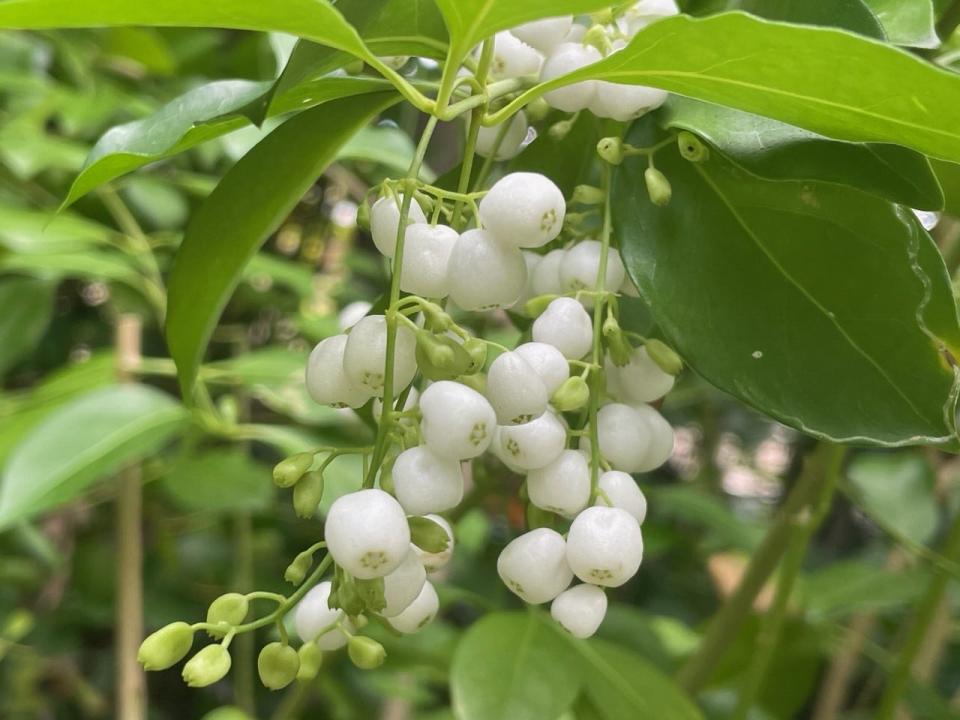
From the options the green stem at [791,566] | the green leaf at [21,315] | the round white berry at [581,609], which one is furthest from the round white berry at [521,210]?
the green leaf at [21,315]

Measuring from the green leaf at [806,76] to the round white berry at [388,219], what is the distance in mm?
66

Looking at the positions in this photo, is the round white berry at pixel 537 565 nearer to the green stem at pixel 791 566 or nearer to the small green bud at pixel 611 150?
the small green bud at pixel 611 150

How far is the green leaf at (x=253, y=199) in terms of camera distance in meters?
0.34

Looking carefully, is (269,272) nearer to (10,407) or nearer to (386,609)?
(10,407)

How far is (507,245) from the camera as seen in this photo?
0.29m

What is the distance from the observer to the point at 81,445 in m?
0.70

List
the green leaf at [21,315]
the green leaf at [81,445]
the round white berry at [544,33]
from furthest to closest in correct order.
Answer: the green leaf at [21,315] < the green leaf at [81,445] < the round white berry at [544,33]

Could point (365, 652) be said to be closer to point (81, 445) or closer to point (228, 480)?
point (81, 445)

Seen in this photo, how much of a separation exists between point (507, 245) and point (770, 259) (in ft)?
0.29

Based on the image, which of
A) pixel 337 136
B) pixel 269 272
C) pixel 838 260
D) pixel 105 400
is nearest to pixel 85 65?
pixel 269 272

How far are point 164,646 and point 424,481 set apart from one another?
0.09 meters

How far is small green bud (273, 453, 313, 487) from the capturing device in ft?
0.93

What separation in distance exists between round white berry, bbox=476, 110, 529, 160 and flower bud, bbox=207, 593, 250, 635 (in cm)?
17

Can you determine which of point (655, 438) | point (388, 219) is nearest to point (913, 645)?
point (655, 438)
